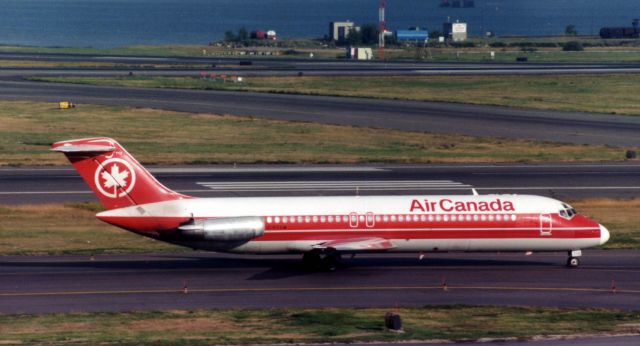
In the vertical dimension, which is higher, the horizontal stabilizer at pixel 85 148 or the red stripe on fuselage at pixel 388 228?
the horizontal stabilizer at pixel 85 148

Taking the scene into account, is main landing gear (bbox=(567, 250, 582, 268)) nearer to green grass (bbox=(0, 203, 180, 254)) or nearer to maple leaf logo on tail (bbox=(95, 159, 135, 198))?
green grass (bbox=(0, 203, 180, 254))

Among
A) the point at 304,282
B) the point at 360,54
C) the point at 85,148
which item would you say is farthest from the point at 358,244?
the point at 360,54

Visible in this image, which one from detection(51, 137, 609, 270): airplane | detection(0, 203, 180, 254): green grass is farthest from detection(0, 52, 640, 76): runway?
detection(51, 137, 609, 270): airplane

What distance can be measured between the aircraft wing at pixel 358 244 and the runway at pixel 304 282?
1294 mm

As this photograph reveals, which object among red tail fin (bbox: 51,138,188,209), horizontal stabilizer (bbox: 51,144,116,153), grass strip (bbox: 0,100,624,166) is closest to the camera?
horizontal stabilizer (bbox: 51,144,116,153)

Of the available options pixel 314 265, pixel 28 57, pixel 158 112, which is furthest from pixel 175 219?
pixel 28 57

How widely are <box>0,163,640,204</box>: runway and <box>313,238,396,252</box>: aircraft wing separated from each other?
20.1 meters

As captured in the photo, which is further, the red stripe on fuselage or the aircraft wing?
the red stripe on fuselage

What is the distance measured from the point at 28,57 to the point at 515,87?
89.8 metres

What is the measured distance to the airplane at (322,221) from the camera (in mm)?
44312

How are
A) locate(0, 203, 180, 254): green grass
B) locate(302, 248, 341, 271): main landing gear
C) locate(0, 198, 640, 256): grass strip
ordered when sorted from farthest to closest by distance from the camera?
locate(0, 198, 640, 256): grass strip
locate(0, 203, 180, 254): green grass
locate(302, 248, 341, 271): main landing gear

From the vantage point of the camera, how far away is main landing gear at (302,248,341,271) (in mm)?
45062

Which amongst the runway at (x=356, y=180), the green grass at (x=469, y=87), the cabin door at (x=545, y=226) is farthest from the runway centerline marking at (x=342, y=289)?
the green grass at (x=469, y=87)

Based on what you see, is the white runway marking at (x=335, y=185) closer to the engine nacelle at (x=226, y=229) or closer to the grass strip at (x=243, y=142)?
the grass strip at (x=243, y=142)
